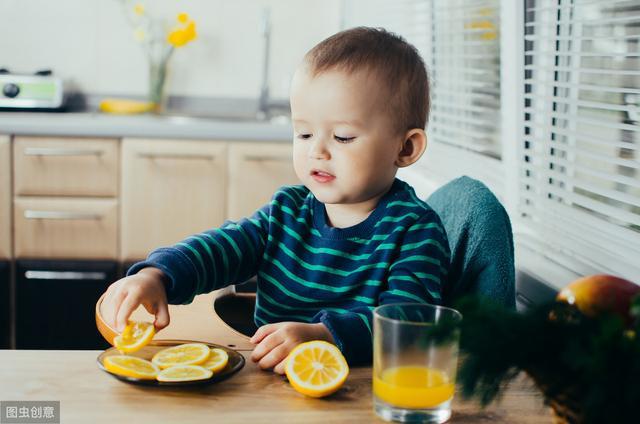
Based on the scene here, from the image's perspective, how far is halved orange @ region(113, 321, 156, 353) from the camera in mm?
1037

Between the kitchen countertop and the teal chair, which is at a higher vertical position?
the kitchen countertop

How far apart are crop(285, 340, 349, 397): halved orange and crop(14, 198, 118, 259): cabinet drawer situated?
2419mm

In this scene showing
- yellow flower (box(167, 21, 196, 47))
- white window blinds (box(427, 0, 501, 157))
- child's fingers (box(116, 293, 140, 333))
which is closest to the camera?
child's fingers (box(116, 293, 140, 333))

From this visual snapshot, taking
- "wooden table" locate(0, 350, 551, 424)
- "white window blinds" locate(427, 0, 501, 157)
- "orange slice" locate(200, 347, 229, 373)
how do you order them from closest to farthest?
"wooden table" locate(0, 350, 551, 424), "orange slice" locate(200, 347, 229, 373), "white window blinds" locate(427, 0, 501, 157)

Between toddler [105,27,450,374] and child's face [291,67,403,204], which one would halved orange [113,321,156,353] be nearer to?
toddler [105,27,450,374]

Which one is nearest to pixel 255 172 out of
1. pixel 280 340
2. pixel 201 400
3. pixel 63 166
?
pixel 63 166

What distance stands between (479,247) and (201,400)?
24.7 inches

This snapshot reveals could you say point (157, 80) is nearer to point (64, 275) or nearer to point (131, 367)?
point (64, 275)

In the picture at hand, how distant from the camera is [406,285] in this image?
4.09ft

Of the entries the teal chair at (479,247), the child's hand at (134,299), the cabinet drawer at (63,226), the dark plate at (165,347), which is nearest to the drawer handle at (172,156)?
the cabinet drawer at (63,226)

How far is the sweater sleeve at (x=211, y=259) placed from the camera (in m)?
1.27

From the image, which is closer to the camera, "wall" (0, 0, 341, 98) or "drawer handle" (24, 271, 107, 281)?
"drawer handle" (24, 271, 107, 281)

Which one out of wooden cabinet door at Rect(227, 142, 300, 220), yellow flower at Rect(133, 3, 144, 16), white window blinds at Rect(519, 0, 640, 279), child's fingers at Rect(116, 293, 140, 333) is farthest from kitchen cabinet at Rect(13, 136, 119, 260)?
child's fingers at Rect(116, 293, 140, 333)

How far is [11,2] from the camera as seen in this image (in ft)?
12.6
